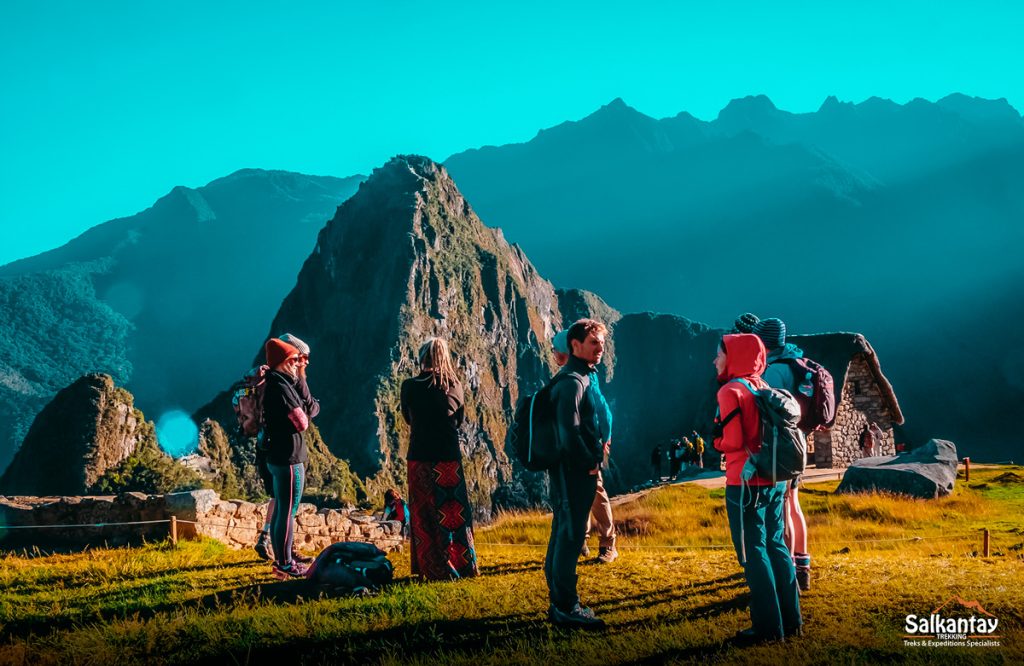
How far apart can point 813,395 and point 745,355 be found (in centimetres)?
164

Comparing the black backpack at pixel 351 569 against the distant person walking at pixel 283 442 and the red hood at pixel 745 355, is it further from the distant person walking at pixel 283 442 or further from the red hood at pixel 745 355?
the red hood at pixel 745 355

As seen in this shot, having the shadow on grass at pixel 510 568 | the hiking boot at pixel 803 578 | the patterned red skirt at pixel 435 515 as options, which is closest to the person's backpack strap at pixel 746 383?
the hiking boot at pixel 803 578

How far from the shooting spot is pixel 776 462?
5367mm

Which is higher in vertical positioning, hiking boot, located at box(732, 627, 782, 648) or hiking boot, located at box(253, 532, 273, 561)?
hiking boot, located at box(253, 532, 273, 561)

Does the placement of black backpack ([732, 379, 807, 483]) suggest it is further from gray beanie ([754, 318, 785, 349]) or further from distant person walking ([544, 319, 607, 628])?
gray beanie ([754, 318, 785, 349])

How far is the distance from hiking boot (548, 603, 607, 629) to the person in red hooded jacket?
3.31 ft

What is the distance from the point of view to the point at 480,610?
6387 mm

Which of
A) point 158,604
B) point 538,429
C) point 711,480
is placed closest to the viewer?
point 538,429

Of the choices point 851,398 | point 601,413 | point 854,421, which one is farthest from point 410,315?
point 601,413

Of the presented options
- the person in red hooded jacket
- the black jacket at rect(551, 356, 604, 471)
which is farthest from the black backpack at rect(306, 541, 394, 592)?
the person in red hooded jacket

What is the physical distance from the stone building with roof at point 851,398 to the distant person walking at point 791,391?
67.4ft

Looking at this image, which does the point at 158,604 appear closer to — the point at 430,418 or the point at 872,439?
the point at 430,418

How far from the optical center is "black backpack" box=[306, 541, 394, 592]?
7.21m

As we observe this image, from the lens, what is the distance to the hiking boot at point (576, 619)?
19.0 feet
